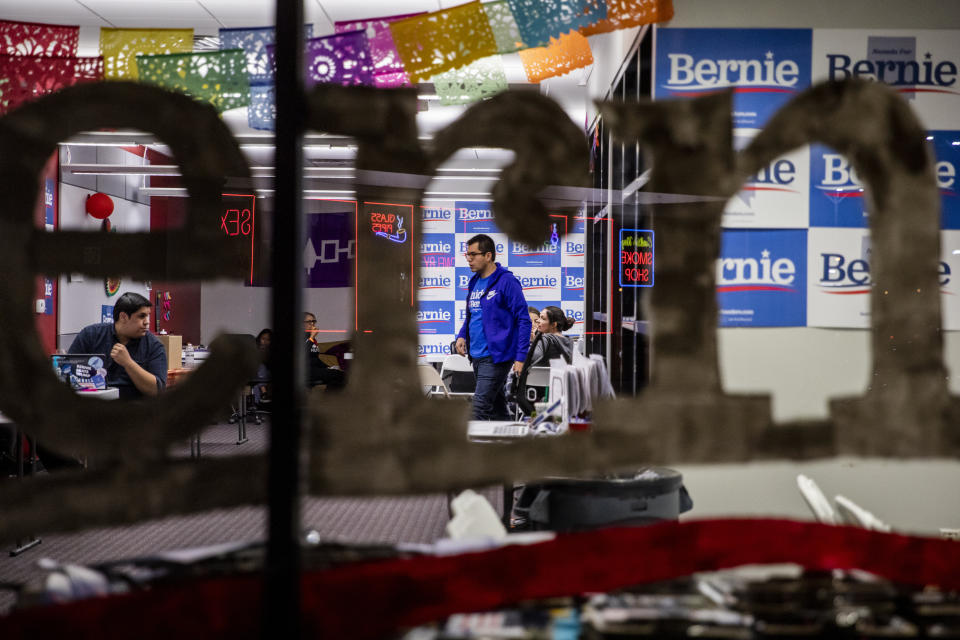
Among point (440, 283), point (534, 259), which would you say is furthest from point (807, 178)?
point (440, 283)

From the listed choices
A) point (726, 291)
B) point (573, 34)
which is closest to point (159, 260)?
point (573, 34)

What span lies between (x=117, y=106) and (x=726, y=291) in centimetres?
306

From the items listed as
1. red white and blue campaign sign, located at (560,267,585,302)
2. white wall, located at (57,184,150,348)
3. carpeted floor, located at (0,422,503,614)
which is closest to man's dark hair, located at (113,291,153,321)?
carpeted floor, located at (0,422,503,614)

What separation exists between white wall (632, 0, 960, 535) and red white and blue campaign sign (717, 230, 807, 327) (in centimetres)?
7

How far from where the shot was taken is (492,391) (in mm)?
5367

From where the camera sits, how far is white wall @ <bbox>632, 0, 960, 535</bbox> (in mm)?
3553

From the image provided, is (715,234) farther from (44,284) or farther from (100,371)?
(44,284)

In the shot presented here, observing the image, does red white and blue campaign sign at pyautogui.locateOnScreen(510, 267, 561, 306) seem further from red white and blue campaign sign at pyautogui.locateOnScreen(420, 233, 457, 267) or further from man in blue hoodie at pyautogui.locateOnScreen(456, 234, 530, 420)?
man in blue hoodie at pyautogui.locateOnScreen(456, 234, 530, 420)

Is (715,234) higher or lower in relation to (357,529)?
higher

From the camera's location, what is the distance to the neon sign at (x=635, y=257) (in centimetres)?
434

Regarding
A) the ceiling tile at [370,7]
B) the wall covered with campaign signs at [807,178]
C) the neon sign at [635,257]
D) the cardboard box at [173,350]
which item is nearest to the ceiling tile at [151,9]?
the ceiling tile at [370,7]

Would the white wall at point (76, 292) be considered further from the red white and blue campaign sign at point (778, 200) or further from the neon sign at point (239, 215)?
the neon sign at point (239, 215)

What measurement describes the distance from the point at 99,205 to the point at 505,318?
677 centimetres

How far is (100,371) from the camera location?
483cm
